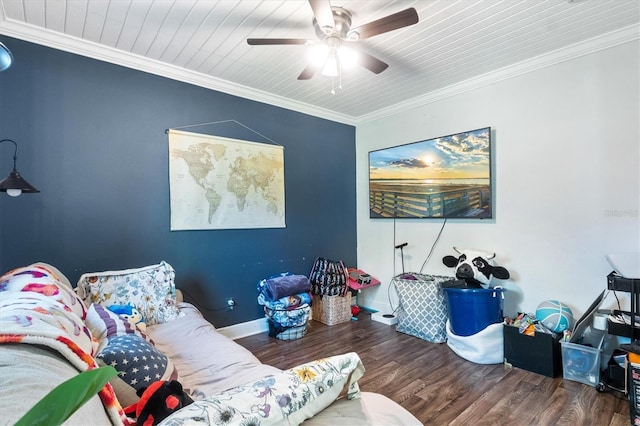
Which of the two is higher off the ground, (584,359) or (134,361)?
(134,361)

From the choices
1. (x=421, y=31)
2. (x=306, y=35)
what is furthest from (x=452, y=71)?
(x=306, y=35)

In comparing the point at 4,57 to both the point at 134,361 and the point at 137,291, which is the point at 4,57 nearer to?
the point at 134,361

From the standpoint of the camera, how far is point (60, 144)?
2.31m

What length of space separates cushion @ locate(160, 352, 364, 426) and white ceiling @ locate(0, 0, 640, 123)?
2.05 meters

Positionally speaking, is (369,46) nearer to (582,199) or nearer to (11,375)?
(582,199)

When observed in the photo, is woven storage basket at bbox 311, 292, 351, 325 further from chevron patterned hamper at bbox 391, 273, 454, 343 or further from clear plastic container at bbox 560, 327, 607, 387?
clear plastic container at bbox 560, 327, 607, 387

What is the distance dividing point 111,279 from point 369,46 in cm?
268

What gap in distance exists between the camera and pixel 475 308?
264cm

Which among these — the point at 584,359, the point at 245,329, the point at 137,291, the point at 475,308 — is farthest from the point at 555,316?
the point at 137,291

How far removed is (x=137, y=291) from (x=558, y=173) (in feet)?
11.7

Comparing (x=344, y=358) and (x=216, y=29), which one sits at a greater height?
(x=216, y=29)

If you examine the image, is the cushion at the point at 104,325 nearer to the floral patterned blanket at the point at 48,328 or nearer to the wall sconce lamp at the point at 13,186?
the floral patterned blanket at the point at 48,328

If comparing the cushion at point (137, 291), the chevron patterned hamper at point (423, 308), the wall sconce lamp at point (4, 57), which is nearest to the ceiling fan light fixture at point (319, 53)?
the wall sconce lamp at point (4, 57)

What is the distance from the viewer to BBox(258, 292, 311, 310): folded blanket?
307 centimetres
